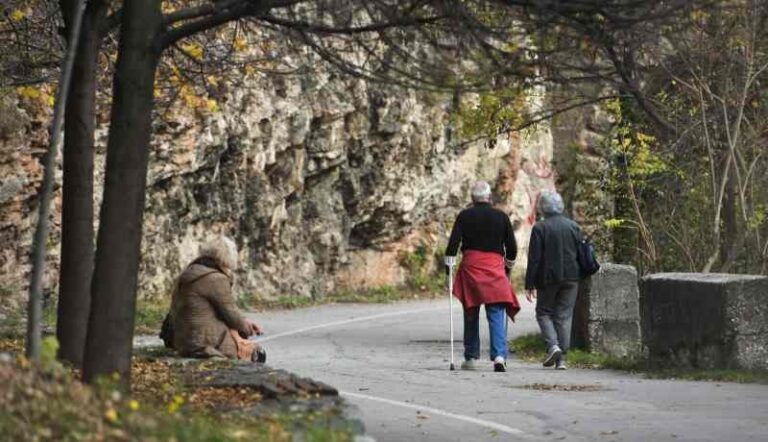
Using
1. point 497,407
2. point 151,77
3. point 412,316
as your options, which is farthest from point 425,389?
point 412,316

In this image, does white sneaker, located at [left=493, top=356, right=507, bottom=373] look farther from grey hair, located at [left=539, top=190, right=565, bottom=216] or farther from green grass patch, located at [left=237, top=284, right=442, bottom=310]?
green grass patch, located at [left=237, top=284, right=442, bottom=310]

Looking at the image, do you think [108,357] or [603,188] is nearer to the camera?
[108,357]

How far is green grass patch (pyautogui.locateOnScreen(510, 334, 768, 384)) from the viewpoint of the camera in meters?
15.4

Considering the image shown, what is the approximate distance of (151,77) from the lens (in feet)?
33.9

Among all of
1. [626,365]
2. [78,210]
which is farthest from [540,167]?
[78,210]

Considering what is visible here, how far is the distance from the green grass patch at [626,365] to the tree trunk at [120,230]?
270 inches

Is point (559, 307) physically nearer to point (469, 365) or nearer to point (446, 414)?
point (469, 365)

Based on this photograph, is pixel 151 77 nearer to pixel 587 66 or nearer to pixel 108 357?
pixel 108 357

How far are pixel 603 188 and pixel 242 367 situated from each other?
14806mm

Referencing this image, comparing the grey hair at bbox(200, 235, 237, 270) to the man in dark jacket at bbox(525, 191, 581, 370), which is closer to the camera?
the grey hair at bbox(200, 235, 237, 270)

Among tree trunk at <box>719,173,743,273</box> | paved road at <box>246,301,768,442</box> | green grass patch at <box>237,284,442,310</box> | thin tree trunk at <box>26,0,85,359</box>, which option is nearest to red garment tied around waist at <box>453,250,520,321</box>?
paved road at <box>246,301,768,442</box>

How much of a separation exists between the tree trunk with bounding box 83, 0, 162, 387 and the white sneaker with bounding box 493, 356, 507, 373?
712 centimetres

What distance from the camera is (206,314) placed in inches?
546

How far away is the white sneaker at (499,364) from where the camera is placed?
55.2ft
